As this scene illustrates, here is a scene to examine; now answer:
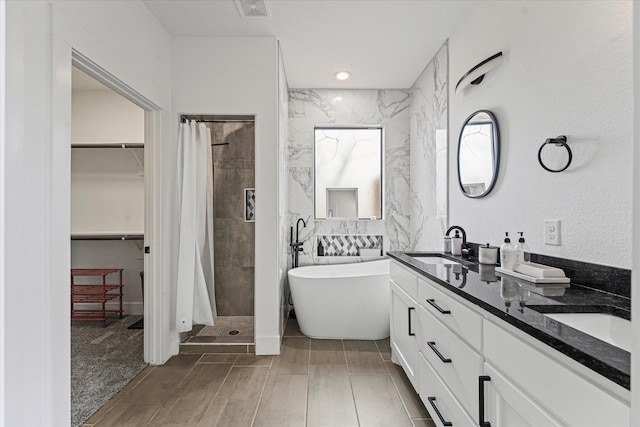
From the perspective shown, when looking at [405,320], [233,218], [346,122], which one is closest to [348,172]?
[346,122]

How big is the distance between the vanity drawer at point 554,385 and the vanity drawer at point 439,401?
0.39 metres

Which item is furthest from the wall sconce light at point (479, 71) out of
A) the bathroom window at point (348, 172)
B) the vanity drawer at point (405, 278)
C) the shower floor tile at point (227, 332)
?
the shower floor tile at point (227, 332)

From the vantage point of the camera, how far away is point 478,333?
50.6 inches

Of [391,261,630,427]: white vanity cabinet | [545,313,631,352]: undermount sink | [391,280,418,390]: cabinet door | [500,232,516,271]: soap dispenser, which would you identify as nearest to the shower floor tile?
[391,280,418,390]: cabinet door

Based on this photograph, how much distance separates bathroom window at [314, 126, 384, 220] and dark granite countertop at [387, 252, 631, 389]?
223 centimetres

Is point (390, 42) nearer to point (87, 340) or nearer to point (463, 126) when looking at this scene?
point (463, 126)

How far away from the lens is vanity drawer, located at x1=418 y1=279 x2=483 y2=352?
4.29 ft

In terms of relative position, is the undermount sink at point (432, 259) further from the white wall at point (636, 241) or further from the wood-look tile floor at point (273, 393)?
the white wall at point (636, 241)

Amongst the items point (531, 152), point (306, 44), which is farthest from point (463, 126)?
point (306, 44)

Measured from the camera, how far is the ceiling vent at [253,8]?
2.45m

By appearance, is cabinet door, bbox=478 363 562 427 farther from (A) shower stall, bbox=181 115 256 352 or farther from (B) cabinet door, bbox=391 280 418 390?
(A) shower stall, bbox=181 115 256 352

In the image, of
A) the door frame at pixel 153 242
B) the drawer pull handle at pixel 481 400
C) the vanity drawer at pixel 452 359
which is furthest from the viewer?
the door frame at pixel 153 242

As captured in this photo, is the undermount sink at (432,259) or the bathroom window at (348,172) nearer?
the undermount sink at (432,259)

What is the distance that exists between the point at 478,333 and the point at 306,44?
8.68 feet
